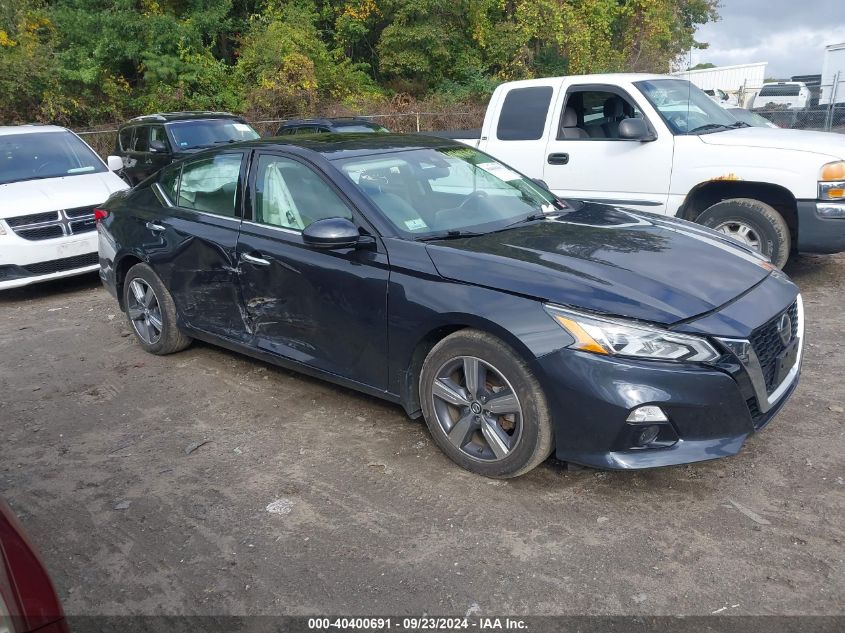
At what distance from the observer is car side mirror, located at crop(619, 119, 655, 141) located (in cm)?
699

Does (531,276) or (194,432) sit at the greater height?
(531,276)

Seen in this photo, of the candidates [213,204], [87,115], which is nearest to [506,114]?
[213,204]

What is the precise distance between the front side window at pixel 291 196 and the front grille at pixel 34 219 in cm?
421

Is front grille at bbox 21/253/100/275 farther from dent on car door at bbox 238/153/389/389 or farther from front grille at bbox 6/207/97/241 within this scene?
dent on car door at bbox 238/153/389/389

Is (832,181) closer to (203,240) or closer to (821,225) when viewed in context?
(821,225)

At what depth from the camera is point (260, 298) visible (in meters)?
4.66

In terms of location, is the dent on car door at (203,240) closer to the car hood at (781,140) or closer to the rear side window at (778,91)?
the car hood at (781,140)

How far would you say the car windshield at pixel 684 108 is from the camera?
7141 millimetres

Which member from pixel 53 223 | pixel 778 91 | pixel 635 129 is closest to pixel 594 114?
Answer: pixel 635 129

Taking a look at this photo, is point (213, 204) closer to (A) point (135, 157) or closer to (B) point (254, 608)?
(B) point (254, 608)

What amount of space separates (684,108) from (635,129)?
2.42 feet

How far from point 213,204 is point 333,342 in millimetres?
1515

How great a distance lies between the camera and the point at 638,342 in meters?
3.29

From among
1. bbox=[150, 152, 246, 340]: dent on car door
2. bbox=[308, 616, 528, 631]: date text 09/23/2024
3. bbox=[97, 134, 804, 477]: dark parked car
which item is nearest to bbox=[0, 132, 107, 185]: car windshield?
bbox=[150, 152, 246, 340]: dent on car door
